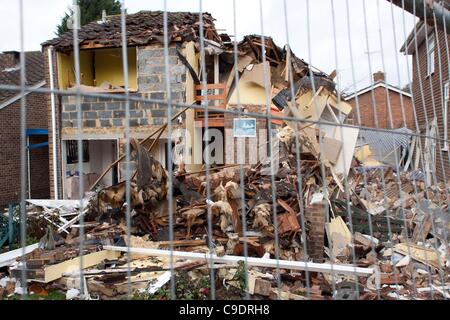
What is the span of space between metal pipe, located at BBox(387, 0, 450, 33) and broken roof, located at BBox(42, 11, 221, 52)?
8724 mm

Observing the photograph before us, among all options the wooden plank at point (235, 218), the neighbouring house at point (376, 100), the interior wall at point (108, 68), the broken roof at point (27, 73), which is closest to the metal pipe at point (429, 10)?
the neighbouring house at point (376, 100)

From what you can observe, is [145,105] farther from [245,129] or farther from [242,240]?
[245,129]

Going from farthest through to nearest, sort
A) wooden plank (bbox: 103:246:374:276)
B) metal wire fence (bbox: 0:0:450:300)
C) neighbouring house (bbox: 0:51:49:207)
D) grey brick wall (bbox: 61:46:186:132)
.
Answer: neighbouring house (bbox: 0:51:49:207)
grey brick wall (bbox: 61:46:186:132)
wooden plank (bbox: 103:246:374:276)
metal wire fence (bbox: 0:0:450:300)

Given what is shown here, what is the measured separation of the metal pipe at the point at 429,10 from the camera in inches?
168

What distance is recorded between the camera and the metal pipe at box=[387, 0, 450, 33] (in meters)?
4.27

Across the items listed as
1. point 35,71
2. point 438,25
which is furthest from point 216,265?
point 35,71

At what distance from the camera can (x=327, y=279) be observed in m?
5.58

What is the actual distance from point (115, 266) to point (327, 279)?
3.04 meters

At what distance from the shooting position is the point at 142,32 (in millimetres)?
13008

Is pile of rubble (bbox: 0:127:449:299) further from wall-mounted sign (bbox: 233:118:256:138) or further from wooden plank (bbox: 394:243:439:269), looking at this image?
wall-mounted sign (bbox: 233:118:256:138)

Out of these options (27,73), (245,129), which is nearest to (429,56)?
(245,129)

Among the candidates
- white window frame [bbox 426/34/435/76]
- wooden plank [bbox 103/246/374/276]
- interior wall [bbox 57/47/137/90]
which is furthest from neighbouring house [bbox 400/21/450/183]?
interior wall [bbox 57/47/137/90]

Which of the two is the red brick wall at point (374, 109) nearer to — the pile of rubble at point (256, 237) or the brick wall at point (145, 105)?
the pile of rubble at point (256, 237)

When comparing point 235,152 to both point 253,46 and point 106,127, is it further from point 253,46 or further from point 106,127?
point 106,127
